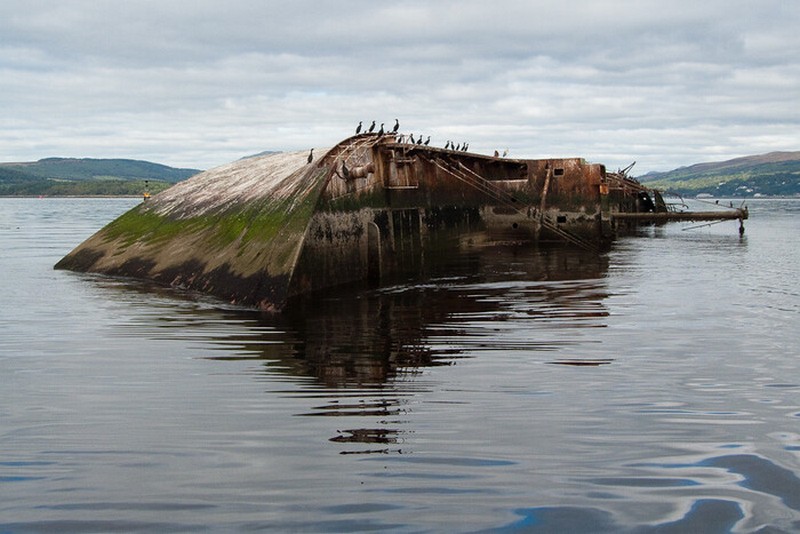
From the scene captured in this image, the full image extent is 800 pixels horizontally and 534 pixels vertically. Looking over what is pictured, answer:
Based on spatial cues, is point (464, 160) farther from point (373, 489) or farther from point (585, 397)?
point (373, 489)

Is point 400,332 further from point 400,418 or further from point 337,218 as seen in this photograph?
point 337,218

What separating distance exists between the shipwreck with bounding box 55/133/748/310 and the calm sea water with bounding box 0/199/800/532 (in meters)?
1.67

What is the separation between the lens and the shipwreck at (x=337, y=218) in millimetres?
17938

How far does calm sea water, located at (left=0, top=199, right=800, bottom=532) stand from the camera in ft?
19.0

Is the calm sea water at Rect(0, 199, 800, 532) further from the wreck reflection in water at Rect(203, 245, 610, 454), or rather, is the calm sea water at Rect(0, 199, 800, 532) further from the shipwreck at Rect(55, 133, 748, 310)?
the shipwreck at Rect(55, 133, 748, 310)

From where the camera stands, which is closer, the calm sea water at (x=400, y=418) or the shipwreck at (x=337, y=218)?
the calm sea water at (x=400, y=418)

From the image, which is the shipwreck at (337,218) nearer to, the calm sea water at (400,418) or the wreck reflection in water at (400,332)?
the wreck reflection in water at (400,332)

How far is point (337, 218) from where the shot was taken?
1936cm

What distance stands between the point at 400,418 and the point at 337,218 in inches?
458

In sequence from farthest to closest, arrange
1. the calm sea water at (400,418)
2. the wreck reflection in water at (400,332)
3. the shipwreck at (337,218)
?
the shipwreck at (337,218) < the wreck reflection in water at (400,332) < the calm sea water at (400,418)

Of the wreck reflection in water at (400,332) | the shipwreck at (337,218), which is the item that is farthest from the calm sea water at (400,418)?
the shipwreck at (337,218)

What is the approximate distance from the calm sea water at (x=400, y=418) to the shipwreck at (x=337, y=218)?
167 cm

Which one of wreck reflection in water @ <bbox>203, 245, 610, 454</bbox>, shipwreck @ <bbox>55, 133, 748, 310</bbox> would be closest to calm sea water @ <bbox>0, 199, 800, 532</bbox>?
wreck reflection in water @ <bbox>203, 245, 610, 454</bbox>

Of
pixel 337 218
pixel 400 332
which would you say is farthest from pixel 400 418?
pixel 337 218
